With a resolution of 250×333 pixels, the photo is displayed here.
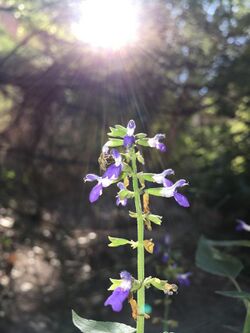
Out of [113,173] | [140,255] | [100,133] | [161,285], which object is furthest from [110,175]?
[100,133]

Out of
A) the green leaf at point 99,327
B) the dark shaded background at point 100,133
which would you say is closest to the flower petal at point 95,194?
the green leaf at point 99,327

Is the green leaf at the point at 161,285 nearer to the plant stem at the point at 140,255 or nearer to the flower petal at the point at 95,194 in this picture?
the plant stem at the point at 140,255

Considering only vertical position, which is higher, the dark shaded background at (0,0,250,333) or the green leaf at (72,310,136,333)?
the dark shaded background at (0,0,250,333)

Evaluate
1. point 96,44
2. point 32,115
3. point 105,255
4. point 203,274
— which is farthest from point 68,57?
point 203,274

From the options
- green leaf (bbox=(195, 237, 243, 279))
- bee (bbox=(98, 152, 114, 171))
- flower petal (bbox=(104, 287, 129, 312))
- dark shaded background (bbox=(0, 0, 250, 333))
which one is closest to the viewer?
flower petal (bbox=(104, 287, 129, 312))

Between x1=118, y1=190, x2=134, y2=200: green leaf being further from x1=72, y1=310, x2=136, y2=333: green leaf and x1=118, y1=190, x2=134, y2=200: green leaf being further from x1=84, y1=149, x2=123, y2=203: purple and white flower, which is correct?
x1=72, y1=310, x2=136, y2=333: green leaf

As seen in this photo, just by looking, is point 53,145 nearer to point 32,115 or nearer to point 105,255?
point 32,115

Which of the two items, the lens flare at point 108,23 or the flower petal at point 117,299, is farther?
the lens flare at point 108,23

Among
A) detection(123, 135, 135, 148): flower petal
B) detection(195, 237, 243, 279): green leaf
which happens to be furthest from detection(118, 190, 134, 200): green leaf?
detection(195, 237, 243, 279): green leaf
